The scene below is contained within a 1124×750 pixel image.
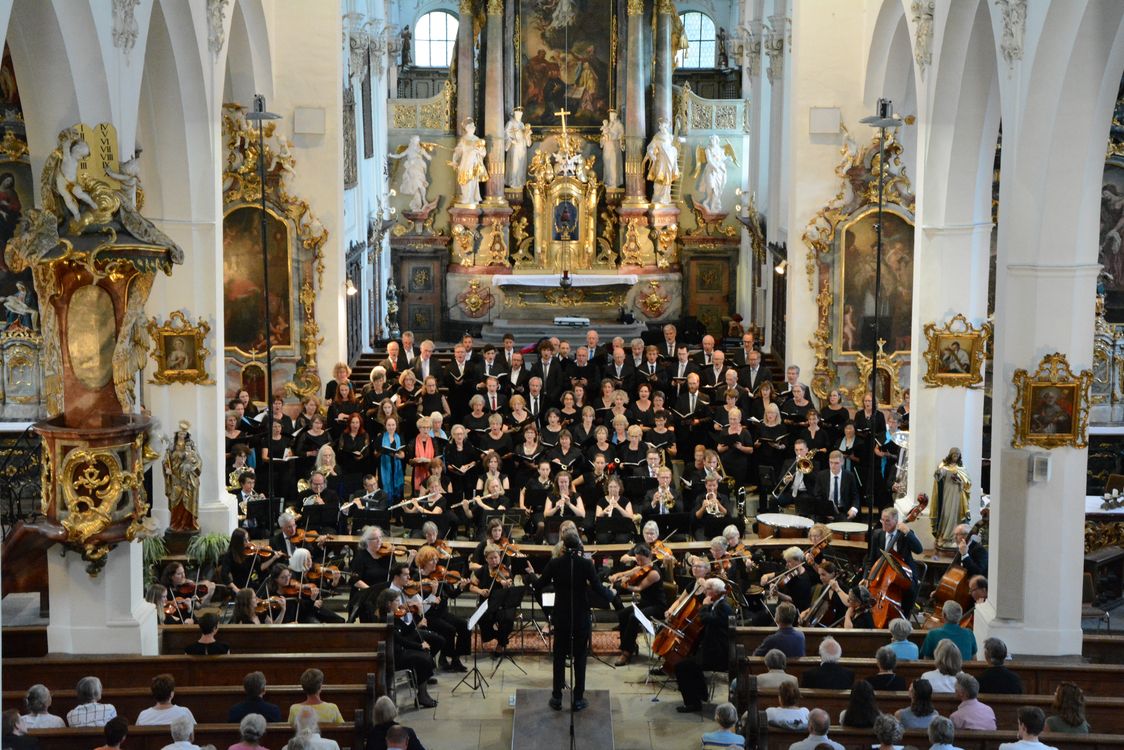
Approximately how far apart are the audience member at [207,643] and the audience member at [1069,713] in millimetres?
5868

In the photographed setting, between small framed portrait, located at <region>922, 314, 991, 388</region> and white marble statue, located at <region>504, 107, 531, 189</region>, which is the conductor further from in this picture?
white marble statue, located at <region>504, 107, 531, 189</region>

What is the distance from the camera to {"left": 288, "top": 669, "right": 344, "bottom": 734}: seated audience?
1039cm

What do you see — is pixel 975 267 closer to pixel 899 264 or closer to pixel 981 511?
pixel 981 511

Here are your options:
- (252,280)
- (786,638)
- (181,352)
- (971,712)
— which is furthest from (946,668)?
(252,280)

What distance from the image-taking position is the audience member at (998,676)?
10961 millimetres

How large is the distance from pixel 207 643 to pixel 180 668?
260 mm

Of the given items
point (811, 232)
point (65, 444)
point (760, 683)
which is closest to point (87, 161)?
point (65, 444)

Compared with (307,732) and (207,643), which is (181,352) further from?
(307,732)

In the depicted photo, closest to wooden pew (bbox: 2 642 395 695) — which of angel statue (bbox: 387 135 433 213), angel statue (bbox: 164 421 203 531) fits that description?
angel statue (bbox: 164 421 203 531)

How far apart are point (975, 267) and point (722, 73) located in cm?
1632

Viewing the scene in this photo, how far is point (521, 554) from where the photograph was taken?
14.9 metres

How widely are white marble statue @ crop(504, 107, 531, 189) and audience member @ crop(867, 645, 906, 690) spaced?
64.9 ft

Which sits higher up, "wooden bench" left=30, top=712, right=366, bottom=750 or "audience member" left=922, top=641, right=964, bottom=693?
"audience member" left=922, top=641, right=964, bottom=693

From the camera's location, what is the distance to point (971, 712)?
10219mm
